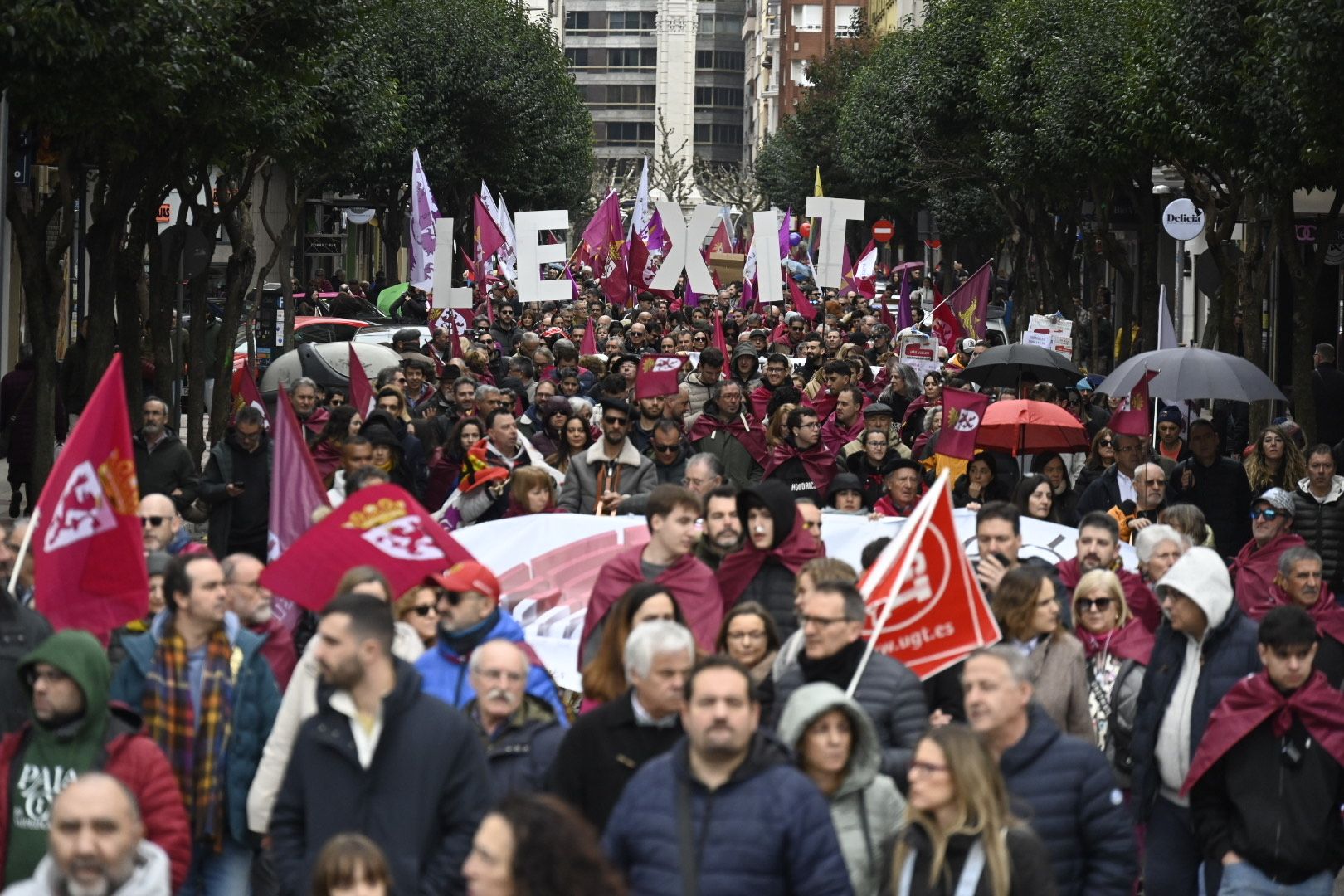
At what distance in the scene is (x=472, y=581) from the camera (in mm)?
7359

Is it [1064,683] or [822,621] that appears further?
[1064,683]

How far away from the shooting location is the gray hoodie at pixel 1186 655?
24.7ft

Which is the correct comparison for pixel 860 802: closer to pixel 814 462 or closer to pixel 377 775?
pixel 377 775

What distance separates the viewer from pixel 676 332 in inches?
1058

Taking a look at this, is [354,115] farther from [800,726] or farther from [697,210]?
[800,726]

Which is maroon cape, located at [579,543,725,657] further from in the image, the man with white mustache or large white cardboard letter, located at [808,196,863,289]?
large white cardboard letter, located at [808,196,863,289]

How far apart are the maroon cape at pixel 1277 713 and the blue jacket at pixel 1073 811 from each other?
1092 mm

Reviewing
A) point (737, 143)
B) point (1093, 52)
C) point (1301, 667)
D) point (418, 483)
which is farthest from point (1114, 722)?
point (737, 143)

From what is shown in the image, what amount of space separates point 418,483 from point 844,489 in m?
3.35

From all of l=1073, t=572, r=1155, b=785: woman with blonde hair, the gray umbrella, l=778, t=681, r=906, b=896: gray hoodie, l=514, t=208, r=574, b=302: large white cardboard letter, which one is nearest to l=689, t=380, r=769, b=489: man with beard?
the gray umbrella

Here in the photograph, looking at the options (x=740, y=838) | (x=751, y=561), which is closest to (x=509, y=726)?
(x=740, y=838)

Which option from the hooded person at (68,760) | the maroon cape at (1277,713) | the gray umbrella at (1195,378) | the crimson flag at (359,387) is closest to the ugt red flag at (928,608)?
the maroon cape at (1277,713)

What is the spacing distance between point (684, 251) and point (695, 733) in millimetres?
24896

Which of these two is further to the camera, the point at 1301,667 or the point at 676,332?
the point at 676,332
